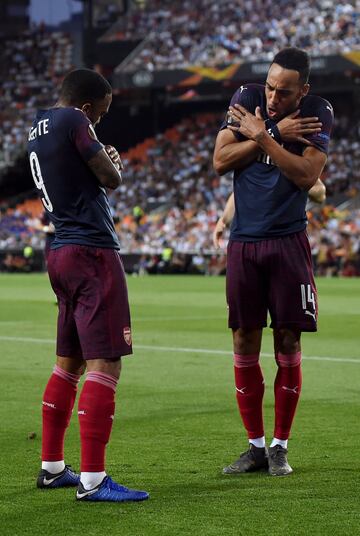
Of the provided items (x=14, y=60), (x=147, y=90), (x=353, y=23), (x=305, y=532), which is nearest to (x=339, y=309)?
(x=305, y=532)

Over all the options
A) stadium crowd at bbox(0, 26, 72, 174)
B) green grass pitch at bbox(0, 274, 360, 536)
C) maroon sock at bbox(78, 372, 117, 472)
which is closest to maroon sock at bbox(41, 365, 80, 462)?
green grass pitch at bbox(0, 274, 360, 536)

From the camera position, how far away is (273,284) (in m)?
6.52

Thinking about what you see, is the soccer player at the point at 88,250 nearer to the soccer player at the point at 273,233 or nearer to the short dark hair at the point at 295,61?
the soccer player at the point at 273,233

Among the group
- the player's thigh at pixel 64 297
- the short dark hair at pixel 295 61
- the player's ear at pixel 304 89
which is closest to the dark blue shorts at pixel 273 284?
the player's ear at pixel 304 89

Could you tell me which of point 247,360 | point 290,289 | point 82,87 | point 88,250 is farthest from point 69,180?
point 247,360

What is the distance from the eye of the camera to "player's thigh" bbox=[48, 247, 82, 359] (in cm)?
581

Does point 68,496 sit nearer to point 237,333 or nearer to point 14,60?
point 237,333

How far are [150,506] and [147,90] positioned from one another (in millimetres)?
44071

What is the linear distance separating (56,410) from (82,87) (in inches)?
66.8

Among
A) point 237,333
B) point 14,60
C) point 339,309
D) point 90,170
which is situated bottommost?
point 339,309

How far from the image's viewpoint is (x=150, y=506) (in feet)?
18.0

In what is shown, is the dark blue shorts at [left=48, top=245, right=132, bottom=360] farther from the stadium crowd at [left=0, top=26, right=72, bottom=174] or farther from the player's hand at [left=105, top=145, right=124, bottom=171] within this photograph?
the stadium crowd at [left=0, top=26, right=72, bottom=174]

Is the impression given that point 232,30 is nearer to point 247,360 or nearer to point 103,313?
point 247,360

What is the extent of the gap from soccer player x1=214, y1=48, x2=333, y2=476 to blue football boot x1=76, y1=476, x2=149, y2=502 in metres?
0.91
